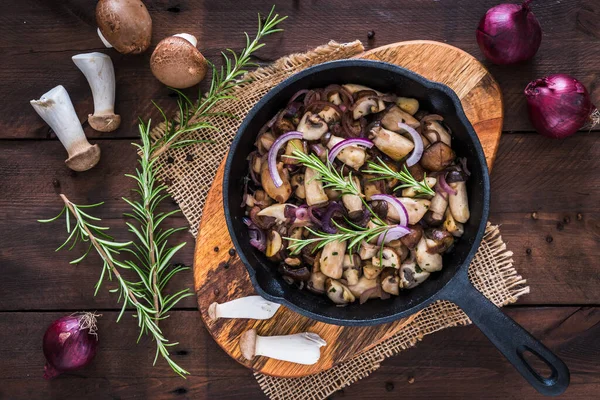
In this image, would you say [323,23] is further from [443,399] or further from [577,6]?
[443,399]

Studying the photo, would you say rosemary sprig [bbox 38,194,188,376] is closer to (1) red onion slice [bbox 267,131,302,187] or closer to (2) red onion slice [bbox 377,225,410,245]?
(1) red onion slice [bbox 267,131,302,187]

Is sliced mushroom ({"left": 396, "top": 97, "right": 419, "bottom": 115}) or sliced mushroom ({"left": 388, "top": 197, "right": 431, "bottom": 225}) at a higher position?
sliced mushroom ({"left": 396, "top": 97, "right": 419, "bottom": 115})

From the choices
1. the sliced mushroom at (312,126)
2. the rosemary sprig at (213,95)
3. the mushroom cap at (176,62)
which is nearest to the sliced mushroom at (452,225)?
the sliced mushroom at (312,126)

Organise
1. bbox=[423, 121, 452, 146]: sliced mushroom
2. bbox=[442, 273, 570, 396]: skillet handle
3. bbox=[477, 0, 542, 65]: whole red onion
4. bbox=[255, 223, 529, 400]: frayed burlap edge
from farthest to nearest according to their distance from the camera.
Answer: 1. bbox=[255, 223, 529, 400]: frayed burlap edge
2. bbox=[477, 0, 542, 65]: whole red onion
3. bbox=[423, 121, 452, 146]: sliced mushroom
4. bbox=[442, 273, 570, 396]: skillet handle

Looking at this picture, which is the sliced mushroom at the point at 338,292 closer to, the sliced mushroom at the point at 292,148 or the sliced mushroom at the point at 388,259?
the sliced mushroom at the point at 388,259

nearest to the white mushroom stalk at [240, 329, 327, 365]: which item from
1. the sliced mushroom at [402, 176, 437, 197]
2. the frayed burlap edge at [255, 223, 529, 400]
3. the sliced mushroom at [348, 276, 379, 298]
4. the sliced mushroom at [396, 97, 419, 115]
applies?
the frayed burlap edge at [255, 223, 529, 400]

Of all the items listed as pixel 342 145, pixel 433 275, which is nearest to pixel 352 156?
pixel 342 145

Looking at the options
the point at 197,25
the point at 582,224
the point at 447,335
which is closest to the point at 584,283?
the point at 582,224
